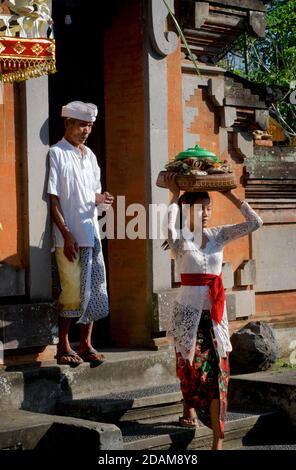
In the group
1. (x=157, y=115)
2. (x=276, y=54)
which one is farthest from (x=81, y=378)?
(x=276, y=54)

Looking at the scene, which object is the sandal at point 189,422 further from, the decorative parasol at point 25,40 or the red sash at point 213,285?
the decorative parasol at point 25,40

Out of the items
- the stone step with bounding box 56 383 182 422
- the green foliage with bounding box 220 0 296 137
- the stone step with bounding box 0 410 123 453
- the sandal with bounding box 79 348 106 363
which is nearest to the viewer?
the stone step with bounding box 0 410 123 453

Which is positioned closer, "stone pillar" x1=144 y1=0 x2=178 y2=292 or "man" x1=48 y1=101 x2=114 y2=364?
"man" x1=48 y1=101 x2=114 y2=364

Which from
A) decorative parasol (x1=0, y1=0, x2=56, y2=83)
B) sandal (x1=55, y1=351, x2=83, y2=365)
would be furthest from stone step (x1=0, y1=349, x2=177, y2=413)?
decorative parasol (x1=0, y1=0, x2=56, y2=83)

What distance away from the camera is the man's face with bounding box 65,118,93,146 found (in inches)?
333

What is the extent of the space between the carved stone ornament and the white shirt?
1.64 meters

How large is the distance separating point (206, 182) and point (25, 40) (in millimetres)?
1844

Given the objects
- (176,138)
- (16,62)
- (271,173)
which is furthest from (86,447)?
(271,173)

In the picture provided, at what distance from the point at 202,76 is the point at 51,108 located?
1690 mm

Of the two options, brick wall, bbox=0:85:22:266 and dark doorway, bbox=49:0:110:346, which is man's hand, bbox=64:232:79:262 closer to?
brick wall, bbox=0:85:22:266

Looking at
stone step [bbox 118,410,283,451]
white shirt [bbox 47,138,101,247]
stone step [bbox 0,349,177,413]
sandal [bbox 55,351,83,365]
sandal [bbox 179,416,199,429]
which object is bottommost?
stone step [bbox 118,410,283,451]

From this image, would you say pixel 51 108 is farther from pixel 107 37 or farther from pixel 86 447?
pixel 86 447

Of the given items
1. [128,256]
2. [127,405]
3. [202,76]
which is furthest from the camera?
[202,76]

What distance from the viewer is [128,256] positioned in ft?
31.8
